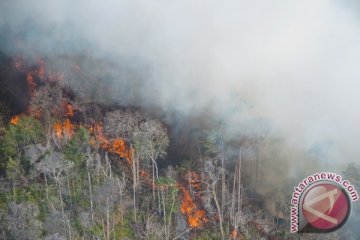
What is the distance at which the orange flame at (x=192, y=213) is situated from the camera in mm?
35188

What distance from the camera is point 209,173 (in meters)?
36.0

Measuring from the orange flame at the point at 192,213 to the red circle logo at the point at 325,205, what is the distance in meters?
9.06

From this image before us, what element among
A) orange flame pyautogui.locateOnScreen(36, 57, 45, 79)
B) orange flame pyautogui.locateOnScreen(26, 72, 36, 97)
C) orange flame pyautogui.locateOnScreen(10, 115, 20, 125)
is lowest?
orange flame pyautogui.locateOnScreen(10, 115, 20, 125)

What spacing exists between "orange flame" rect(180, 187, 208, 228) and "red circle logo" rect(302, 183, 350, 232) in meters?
9.06

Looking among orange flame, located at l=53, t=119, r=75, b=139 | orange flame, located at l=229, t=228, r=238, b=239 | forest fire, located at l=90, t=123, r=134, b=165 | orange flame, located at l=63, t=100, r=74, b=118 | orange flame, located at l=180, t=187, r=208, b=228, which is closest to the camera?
orange flame, located at l=229, t=228, r=238, b=239

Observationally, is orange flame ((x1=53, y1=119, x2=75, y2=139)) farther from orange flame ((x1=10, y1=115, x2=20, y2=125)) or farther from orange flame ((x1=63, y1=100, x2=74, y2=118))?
orange flame ((x1=10, y1=115, x2=20, y2=125))

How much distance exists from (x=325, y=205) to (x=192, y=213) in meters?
11.4

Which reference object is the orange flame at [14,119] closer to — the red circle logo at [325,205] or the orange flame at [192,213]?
the orange flame at [192,213]

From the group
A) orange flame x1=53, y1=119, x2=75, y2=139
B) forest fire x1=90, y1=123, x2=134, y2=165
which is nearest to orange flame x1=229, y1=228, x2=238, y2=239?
forest fire x1=90, y1=123, x2=134, y2=165

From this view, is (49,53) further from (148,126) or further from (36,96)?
(148,126)

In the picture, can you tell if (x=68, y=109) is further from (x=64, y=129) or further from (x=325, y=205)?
(x=325, y=205)

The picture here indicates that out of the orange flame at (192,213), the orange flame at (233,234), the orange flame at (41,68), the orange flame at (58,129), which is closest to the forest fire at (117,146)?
the orange flame at (58,129)

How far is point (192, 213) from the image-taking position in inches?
1403

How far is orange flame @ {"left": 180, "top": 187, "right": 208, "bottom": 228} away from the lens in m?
35.2
